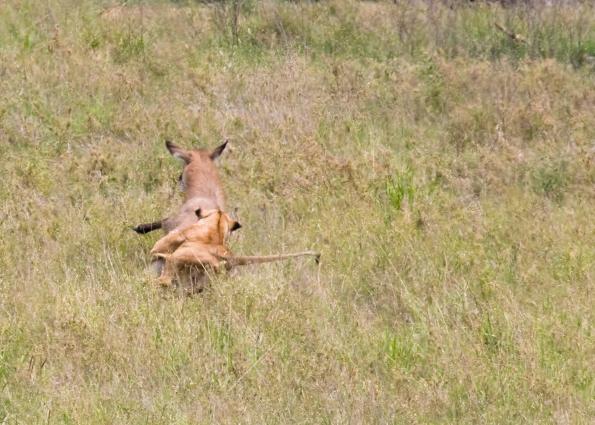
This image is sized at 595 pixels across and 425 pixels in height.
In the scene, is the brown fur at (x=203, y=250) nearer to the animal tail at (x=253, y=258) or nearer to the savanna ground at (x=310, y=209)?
the animal tail at (x=253, y=258)

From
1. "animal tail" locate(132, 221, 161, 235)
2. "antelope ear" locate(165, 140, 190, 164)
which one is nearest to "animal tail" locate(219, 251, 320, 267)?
"animal tail" locate(132, 221, 161, 235)

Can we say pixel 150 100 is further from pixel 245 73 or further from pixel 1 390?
pixel 1 390

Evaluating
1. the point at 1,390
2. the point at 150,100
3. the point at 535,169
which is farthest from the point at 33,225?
the point at 535,169

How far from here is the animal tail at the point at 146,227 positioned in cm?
764

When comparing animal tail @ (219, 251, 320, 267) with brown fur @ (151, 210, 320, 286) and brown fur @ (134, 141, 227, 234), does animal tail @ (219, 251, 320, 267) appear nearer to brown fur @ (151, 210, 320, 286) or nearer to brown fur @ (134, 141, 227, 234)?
brown fur @ (151, 210, 320, 286)

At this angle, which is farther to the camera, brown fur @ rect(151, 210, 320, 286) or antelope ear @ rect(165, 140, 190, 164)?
antelope ear @ rect(165, 140, 190, 164)

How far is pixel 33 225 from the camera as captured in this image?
7.64 meters

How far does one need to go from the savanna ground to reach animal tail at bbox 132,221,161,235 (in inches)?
3.9

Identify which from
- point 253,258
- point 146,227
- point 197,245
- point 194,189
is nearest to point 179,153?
point 194,189

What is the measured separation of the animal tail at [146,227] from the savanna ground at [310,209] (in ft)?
0.32

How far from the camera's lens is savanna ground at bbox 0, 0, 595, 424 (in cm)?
553

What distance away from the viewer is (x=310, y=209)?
27.2 ft

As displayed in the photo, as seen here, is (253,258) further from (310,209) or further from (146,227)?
(310,209)

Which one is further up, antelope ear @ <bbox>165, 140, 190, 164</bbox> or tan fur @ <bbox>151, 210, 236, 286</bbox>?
tan fur @ <bbox>151, 210, 236, 286</bbox>
